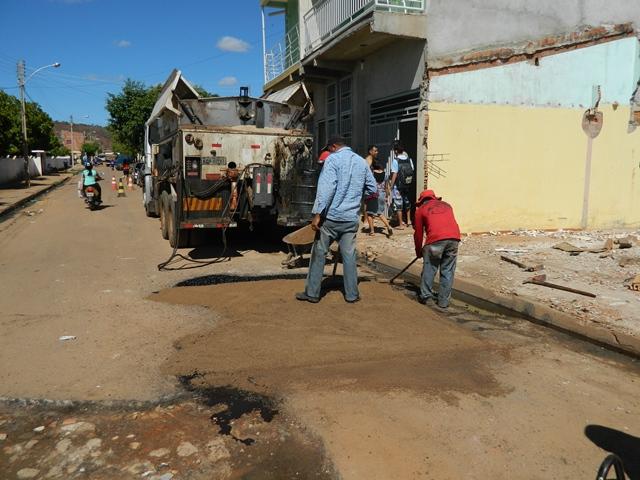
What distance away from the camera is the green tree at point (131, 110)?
35531mm

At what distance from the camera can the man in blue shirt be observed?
5.55 metres

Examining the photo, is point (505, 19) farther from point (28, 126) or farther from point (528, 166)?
point (28, 126)

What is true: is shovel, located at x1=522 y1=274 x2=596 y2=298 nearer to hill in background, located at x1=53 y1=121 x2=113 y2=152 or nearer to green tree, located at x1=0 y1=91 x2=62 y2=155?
green tree, located at x1=0 y1=91 x2=62 y2=155

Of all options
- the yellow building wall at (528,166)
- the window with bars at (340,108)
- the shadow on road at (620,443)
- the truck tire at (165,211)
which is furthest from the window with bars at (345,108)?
the shadow on road at (620,443)

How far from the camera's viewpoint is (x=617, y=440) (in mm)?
3076

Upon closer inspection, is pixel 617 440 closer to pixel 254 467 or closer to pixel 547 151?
pixel 254 467

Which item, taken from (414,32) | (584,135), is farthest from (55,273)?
(584,135)

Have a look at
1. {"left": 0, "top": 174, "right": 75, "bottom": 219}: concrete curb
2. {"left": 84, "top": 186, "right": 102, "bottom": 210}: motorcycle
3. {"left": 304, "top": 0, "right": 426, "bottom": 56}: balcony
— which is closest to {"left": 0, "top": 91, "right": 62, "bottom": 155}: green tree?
{"left": 0, "top": 174, "right": 75, "bottom": 219}: concrete curb

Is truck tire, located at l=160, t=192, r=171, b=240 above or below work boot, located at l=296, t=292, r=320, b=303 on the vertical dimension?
above

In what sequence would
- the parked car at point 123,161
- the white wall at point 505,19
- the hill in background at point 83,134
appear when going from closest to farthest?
the white wall at point 505,19 < the parked car at point 123,161 < the hill in background at point 83,134

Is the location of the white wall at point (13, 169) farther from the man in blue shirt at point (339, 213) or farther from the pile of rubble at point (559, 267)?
the man in blue shirt at point (339, 213)

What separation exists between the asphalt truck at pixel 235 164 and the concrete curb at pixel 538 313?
2380 millimetres

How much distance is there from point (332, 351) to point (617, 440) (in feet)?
6.75

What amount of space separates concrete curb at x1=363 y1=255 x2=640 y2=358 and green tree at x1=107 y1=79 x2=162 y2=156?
1264 inches
